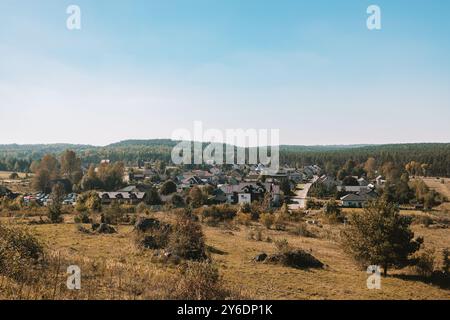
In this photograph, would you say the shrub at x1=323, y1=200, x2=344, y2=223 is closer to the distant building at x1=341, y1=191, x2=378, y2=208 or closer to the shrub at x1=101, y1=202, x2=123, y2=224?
the distant building at x1=341, y1=191, x2=378, y2=208

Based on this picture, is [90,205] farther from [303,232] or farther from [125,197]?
[303,232]

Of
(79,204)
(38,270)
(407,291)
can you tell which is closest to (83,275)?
(38,270)

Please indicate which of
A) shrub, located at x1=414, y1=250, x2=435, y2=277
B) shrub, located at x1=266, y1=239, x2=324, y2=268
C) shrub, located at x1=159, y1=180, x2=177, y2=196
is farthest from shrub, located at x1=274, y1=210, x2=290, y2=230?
shrub, located at x1=159, y1=180, x2=177, y2=196

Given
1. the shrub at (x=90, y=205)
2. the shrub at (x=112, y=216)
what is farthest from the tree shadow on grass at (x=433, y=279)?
the shrub at (x=90, y=205)

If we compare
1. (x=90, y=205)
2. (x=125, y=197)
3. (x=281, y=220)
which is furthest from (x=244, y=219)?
(x=125, y=197)
